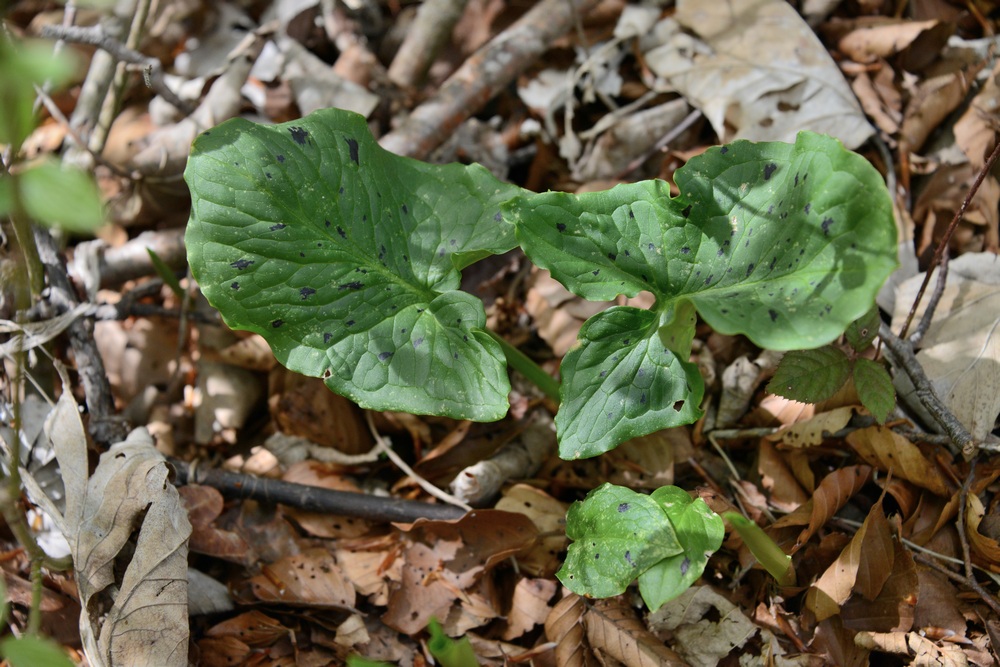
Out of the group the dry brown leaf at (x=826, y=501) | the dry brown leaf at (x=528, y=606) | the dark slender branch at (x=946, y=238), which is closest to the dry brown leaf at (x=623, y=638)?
the dry brown leaf at (x=528, y=606)

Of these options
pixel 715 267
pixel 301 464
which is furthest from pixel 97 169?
pixel 715 267

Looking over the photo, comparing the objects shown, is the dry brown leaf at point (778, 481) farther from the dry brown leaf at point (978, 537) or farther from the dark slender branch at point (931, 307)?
the dark slender branch at point (931, 307)

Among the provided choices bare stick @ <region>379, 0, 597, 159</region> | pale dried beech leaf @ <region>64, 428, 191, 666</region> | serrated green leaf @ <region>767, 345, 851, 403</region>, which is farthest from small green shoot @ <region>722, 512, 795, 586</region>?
bare stick @ <region>379, 0, 597, 159</region>

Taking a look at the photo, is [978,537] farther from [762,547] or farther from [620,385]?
[620,385]

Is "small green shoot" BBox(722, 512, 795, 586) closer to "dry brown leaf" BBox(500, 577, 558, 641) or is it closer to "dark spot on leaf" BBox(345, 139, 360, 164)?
"dry brown leaf" BBox(500, 577, 558, 641)

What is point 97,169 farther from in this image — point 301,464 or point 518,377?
point 518,377

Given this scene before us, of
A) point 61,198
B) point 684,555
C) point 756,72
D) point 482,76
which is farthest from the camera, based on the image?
point 482,76

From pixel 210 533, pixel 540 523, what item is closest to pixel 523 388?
pixel 540 523
